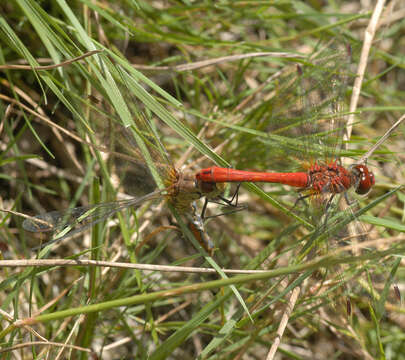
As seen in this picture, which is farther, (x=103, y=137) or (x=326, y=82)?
(x=326, y=82)

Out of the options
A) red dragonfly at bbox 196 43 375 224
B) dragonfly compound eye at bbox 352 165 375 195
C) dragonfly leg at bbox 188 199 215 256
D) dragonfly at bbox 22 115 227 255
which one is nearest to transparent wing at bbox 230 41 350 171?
red dragonfly at bbox 196 43 375 224

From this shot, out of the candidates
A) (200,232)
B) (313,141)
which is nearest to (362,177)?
(313,141)

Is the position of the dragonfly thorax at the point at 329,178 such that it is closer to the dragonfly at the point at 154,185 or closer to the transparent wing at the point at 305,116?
the transparent wing at the point at 305,116

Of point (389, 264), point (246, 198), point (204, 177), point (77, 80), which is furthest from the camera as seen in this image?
point (246, 198)

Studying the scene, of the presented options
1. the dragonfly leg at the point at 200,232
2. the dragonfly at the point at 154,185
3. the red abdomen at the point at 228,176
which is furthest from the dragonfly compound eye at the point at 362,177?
the dragonfly leg at the point at 200,232

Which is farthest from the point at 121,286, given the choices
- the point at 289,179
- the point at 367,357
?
the point at 367,357

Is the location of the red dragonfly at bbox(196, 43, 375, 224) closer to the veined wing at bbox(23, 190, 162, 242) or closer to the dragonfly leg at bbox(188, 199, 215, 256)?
the dragonfly leg at bbox(188, 199, 215, 256)

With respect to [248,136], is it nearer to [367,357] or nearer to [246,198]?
[246,198]

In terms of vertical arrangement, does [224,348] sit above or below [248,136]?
below

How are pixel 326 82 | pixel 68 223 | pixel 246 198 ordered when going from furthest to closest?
pixel 246 198 < pixel 326 82 < pixel 68 223

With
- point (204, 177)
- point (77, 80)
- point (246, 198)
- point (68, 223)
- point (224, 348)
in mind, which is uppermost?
point (77, 80)

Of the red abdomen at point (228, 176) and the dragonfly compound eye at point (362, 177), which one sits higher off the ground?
the dragonfly compound eye at point (362, 177)
